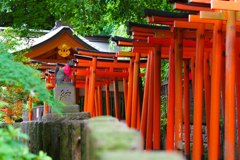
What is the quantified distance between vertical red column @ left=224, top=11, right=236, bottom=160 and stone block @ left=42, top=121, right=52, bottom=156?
3.09 m

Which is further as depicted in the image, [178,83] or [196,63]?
[178,83]

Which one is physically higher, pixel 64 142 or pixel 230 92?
pixel 230 92

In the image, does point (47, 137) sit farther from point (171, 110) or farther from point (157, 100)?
point (157, 100)

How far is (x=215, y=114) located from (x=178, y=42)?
1.98m

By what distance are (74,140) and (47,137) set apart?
82cm

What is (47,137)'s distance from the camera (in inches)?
212

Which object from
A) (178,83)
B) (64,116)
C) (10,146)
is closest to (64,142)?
(64,116)

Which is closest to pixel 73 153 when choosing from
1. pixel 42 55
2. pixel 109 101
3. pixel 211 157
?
pixel 211 157

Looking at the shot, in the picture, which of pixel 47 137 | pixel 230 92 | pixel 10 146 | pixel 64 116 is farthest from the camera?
pixel 64 116

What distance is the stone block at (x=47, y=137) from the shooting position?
5320 millimetres

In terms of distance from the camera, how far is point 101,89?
1761cm

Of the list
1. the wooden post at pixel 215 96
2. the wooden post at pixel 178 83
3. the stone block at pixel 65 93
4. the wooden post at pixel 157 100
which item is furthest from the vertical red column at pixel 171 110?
the stone block at pixel 65 93

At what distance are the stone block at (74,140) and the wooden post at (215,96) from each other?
244cm

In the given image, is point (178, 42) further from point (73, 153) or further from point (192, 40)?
point (73, 153)
